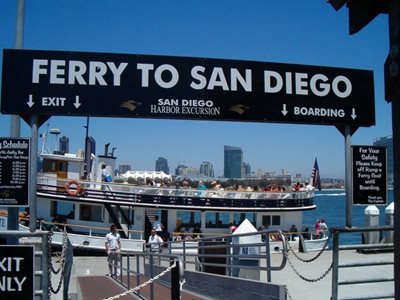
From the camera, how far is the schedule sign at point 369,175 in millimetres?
7496

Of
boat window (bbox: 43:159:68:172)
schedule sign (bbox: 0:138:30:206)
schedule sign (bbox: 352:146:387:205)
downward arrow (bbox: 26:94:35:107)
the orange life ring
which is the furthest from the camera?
boat window (bbox: 43:159:68:172)

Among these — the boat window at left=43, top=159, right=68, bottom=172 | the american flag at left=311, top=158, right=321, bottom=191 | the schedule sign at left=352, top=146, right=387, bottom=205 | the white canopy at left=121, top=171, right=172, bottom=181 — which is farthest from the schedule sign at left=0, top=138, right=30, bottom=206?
the white canopy at left=121, top=171, right=172, bottom=181

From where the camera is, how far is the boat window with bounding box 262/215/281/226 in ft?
87.6

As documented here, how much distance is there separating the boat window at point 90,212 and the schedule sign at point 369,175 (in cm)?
1912

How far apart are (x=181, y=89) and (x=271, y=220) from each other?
20446 millimetres

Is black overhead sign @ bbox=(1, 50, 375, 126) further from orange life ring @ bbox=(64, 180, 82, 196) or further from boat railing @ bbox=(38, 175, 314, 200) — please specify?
orange life ring @ bbox=(64, 180, 82, 196)

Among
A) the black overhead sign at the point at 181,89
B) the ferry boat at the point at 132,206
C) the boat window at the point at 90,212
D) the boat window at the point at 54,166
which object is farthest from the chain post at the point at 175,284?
the boat window at the point at 54,166

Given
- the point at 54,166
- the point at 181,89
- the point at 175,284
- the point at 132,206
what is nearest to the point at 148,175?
the point at 54,166

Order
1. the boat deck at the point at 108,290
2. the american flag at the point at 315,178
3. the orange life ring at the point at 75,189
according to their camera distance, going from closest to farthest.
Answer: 1. the boat deck at the point at 108,290
2. the orange life ring at the point at 75,189
3. the american flag at the point at 315,178

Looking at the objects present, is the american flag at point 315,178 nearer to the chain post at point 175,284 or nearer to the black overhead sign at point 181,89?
the black overhead sign at point 181,89

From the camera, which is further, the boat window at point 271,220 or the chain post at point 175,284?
the boat window at point 271,220

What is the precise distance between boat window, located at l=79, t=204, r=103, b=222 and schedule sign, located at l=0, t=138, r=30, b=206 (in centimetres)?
1905

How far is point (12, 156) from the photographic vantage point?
245 inches

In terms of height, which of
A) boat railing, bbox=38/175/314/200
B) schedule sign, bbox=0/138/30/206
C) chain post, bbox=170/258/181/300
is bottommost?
chain post, bbox=170/258/181/300
